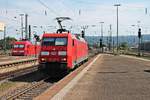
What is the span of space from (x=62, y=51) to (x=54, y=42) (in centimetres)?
94

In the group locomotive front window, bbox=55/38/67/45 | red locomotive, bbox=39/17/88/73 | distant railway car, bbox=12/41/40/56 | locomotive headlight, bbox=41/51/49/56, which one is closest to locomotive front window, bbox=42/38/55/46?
red locomotive, bbox=39/17/88/73

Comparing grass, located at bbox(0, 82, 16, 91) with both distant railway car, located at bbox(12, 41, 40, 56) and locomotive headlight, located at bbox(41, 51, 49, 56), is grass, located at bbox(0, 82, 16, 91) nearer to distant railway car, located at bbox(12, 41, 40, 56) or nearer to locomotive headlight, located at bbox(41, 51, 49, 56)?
locomotive headlight, located at bbox(41, 51, 49, 56)

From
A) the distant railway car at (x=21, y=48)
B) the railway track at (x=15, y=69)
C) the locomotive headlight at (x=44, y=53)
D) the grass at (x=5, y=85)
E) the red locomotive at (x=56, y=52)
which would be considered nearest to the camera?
the grass at (x=5, y=85)

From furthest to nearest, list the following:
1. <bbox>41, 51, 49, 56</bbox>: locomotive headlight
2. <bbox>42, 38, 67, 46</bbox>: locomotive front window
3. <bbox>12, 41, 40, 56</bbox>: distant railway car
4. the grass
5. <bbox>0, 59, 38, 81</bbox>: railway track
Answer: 1. <bbox>12, 41, 40, 56</bbox>: distant railway car
2. <bbox>0, 59, 38, 81</bbox>: railway track
3. <bbox>42, 38, 67, 46</bbox>: locomotive front window
4. <bbox>41, 51, 49, 56</bbox>: locomotive headlight
5. the grass

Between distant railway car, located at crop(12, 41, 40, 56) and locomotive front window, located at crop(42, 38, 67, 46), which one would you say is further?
distant railway car, located at crop(12, 41, 40, 56)

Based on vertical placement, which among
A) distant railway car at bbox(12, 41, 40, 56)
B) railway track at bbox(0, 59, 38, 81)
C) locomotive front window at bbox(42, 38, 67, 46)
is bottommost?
railway track at bbox(0, 59, 38, 81)

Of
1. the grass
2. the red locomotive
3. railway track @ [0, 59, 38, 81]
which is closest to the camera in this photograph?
the grass

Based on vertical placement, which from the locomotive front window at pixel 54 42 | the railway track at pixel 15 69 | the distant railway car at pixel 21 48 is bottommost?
the railway track at pixel 15 69

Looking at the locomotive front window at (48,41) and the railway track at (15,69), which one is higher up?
the locomotive front window at (48,41)

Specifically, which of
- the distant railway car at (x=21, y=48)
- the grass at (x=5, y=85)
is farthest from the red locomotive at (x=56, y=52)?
the distant railway car at (x=21, y=48)

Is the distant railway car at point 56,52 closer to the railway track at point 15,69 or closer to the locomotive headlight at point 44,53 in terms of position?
the locomotive headlight at point 44,53

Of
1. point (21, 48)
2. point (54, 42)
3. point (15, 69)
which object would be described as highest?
point (54, 42)

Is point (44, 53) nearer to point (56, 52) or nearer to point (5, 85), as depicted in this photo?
point (56, 52)

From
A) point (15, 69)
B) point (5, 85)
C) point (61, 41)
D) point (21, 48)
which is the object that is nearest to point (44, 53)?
point (61, 41)
